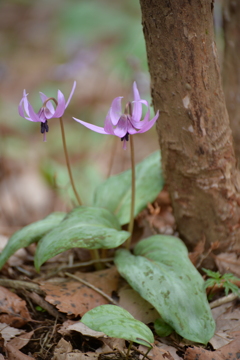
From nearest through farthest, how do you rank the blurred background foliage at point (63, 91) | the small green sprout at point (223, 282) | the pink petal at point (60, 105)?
the pink petal at point (60, 105) → the small green sprout at point (223, 282) → the blurred background foliage at point (63, 91)

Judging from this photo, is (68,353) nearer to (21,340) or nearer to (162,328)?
(21,340)

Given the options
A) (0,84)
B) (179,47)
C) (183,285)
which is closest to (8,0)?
(0,84)

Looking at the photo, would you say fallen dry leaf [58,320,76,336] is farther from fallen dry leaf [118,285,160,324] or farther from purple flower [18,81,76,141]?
purple flower [18,81,76,141]

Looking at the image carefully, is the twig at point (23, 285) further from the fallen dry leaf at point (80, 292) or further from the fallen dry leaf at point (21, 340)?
the fallen dry leaf at point (21, 340)

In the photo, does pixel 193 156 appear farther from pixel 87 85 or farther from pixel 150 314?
pixel 87 85

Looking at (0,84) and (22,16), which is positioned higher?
(22,16)

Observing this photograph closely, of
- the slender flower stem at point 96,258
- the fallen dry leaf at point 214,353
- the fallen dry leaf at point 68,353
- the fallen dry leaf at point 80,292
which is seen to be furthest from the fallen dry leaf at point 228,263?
the fallen dry leaf at point 68,353
